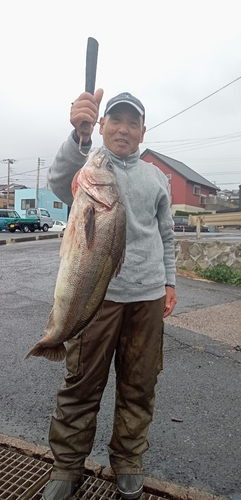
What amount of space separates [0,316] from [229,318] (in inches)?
134

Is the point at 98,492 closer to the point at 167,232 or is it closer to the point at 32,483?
the point at 32,483

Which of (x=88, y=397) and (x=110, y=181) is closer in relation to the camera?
(x=110, y=181)

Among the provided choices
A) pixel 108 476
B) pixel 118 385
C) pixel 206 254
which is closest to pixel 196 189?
pixel 206 254

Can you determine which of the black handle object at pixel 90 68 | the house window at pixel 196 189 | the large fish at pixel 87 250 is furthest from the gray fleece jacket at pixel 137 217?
the house window at pixel 196 189

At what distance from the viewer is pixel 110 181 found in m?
2.06

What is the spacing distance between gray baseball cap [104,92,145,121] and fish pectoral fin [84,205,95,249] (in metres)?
0.82

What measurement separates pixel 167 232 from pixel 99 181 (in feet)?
2.78

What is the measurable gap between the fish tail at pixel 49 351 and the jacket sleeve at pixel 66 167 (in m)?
0.87

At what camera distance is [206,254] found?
10047 mm

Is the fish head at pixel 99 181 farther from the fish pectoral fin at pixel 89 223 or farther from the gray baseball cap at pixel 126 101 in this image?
the gray baseball cap at pixel 126 101

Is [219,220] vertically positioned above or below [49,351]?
above

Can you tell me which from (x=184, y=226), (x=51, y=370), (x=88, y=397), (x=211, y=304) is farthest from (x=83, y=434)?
(x=184, y=226)

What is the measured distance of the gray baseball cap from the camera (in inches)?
97.7

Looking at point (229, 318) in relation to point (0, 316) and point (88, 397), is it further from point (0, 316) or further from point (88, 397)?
point (88, 397)
